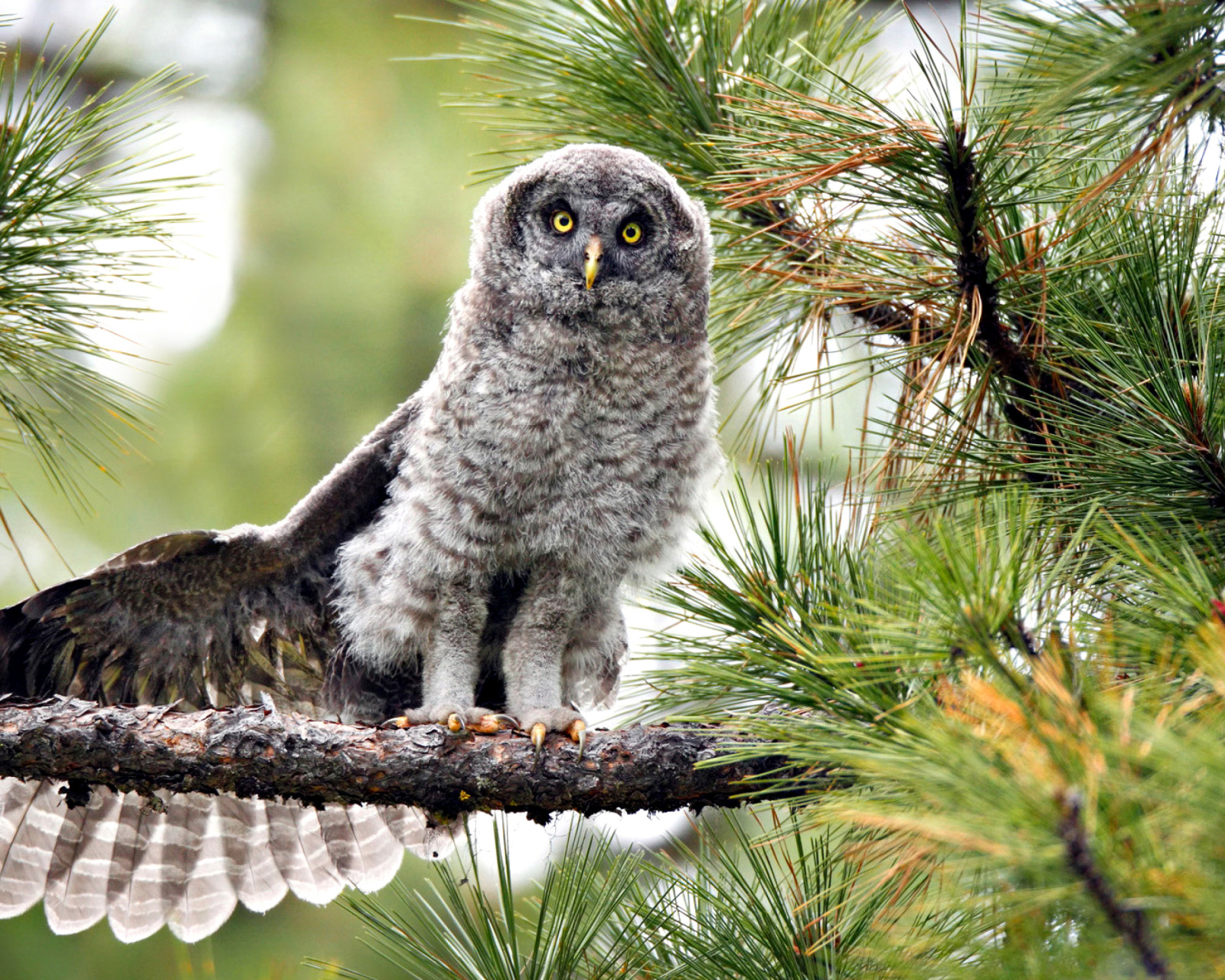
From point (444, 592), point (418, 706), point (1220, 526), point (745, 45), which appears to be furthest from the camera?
point (418, 706)

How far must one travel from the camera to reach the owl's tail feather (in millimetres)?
3070

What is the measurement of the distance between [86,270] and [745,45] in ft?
5.38

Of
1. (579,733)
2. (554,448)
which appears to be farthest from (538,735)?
(554,448)

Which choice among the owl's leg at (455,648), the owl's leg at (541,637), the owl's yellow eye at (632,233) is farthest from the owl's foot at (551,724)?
the owl's yellow eye at (632,233)

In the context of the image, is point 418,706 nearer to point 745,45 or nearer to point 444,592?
point 444,592

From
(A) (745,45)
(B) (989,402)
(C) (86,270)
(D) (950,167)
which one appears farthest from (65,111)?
(B) (989,402)

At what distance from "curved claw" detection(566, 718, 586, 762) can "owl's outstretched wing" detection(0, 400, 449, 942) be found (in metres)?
0.88

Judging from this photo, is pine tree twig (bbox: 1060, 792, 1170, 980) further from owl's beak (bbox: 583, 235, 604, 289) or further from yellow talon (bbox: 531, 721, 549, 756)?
owl's beak (bbox: 583, 235, 604, 289)

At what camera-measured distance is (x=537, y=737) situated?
231 centimetres

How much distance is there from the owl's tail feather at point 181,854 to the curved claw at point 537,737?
1035mm

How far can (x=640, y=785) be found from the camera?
223 centimetres

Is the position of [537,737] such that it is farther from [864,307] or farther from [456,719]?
[864,307]

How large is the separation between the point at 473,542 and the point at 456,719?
2.13 feet

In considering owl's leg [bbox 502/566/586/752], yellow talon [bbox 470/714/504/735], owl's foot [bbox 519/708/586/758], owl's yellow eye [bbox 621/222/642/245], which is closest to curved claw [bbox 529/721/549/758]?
owl's foot [bbox 519/708/586/758]
